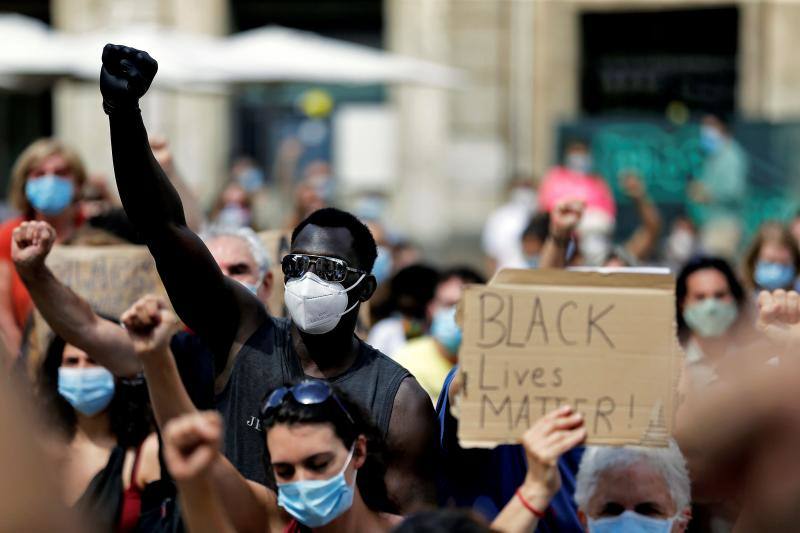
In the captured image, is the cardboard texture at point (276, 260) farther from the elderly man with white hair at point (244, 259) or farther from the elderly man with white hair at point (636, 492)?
the elderly man with white hair at point (636, 492)

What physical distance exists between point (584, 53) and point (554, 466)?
46.0 feet

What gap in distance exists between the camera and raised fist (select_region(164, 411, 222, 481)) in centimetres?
275

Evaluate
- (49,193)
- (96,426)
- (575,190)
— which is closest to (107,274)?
(49,193)

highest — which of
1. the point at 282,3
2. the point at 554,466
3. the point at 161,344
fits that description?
the point at 282,3

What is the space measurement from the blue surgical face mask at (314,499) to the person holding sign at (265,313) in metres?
0.35

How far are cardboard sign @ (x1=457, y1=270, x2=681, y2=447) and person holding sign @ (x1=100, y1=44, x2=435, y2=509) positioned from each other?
0.45 meters

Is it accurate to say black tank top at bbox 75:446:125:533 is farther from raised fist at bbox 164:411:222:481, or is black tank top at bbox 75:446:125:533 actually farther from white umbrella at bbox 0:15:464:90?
white umbrella at bbox 0:15:464:90

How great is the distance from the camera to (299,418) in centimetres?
345

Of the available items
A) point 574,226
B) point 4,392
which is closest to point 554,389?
point 4,392

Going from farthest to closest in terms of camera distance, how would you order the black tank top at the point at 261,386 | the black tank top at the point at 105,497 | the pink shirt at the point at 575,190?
the pink shirt at the point at 575,190 → the black tank top at the point at 105,497 → the black tank top at the point at 261,386

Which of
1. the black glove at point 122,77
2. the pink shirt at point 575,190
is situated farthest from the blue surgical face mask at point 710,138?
the black glove at point 122,77

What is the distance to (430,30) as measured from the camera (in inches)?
637

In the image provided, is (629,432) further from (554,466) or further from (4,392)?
(4,392)

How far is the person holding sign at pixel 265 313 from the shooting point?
382cm
